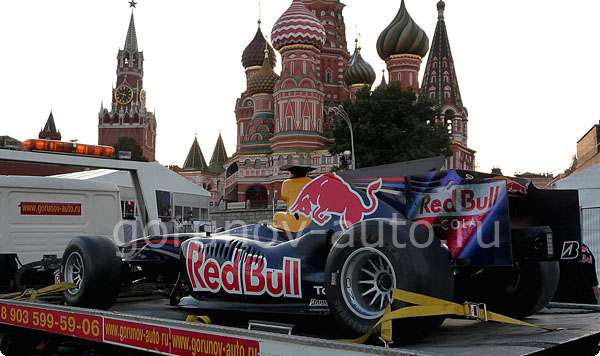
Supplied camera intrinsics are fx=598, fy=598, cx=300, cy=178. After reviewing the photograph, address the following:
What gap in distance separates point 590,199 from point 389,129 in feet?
77.1

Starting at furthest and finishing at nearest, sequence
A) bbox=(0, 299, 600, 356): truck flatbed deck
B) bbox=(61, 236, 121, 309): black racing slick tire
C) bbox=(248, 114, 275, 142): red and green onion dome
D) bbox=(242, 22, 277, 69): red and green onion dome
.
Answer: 1. bbox=(242, 22, 277, 69): red and green onion dome
2. bbox=(248, 114, 275, 142): red and green onion dome
3. bbox=(61, 236, 121, 309): black racing slick tire
4. bbox=(0, 299, 600, 356): truck flatbed deck

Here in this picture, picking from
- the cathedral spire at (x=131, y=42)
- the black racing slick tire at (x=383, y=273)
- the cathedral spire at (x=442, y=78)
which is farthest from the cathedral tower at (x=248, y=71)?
the black racing slick tire at (x=383, y=273)

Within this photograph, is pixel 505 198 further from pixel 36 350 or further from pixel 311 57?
pixel 311 57

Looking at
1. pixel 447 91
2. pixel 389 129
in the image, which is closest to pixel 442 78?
pixel 447 91

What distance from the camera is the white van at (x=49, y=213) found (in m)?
7.42

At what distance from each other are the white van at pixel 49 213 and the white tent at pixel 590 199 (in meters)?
9.01

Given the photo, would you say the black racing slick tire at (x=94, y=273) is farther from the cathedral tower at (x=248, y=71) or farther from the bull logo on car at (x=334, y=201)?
the cathedral tower at (x=248, y=71)

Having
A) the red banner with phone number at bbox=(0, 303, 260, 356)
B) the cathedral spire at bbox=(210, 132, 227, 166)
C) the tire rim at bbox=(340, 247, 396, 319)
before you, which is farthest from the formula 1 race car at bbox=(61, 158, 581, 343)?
the cathedral spire at bbox=(210, 132, 227, 166)

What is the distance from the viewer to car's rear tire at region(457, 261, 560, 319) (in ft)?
15.4

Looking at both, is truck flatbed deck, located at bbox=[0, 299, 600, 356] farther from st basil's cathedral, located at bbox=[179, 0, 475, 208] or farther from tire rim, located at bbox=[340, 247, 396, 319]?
st basil's cathedral, located at bbox=[179, 0, 475, 208]

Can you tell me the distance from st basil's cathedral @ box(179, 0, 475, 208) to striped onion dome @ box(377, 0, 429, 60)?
0.10 metres

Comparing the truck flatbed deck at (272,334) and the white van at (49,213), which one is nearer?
the truck flatbed deck at (272,334)

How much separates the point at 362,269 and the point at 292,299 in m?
0.69

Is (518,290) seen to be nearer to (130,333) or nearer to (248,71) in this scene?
(130,333)
